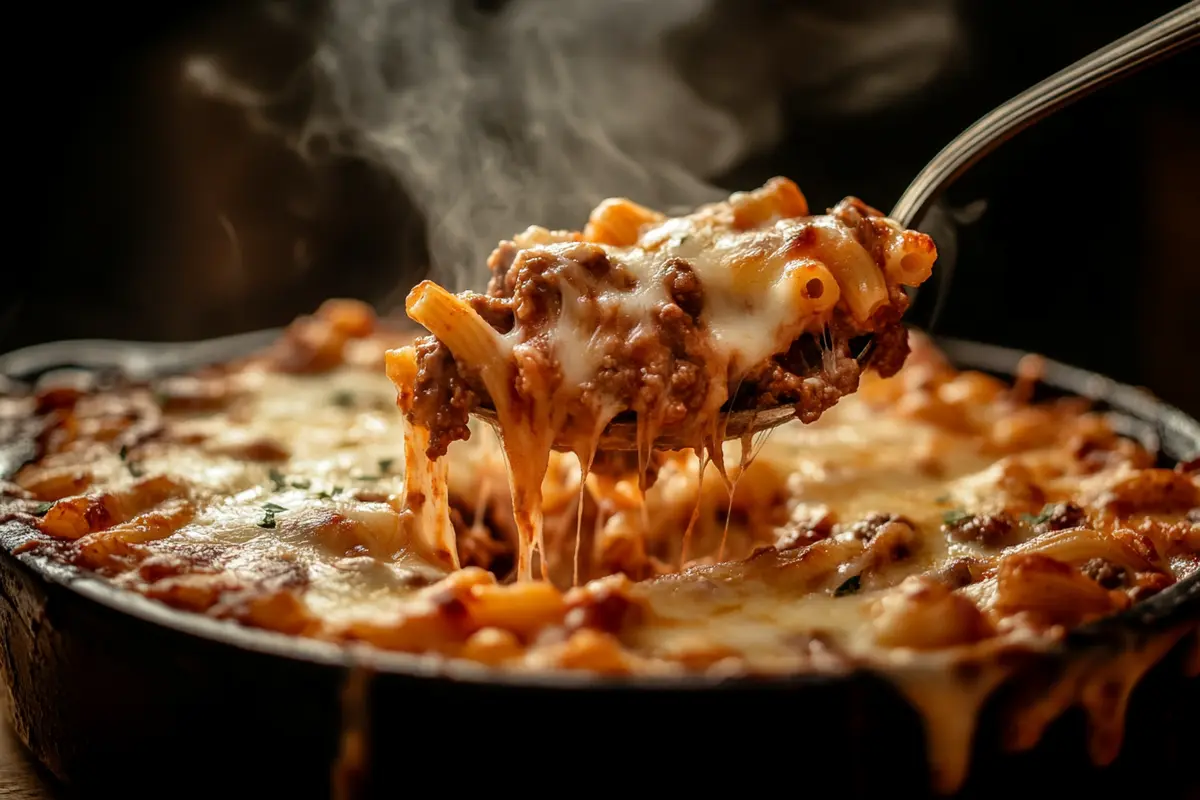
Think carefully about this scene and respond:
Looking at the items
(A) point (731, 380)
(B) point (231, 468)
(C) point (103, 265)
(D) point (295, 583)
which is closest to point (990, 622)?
(A) point (731, 380)

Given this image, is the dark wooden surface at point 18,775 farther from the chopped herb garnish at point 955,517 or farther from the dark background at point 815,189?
the dark background at point 815,189

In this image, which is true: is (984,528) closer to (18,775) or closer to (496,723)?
(496,723)

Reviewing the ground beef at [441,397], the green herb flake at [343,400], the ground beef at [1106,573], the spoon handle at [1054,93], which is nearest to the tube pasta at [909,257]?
the spoon handle at [1054,93]

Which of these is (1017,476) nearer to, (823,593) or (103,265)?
(823,593)

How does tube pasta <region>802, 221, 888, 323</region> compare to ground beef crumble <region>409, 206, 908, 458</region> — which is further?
tube pasta <region>802, 221, 888, 323</region>

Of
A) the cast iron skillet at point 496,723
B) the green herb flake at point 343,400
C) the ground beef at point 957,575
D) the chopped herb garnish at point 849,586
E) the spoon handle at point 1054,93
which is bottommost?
the cast iron skillet at point 496,723

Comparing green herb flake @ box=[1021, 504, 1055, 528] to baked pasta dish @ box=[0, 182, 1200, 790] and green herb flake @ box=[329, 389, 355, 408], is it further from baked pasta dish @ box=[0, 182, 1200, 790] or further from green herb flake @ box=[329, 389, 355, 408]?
green herb flake @ box=[329, 389, 355, 408]

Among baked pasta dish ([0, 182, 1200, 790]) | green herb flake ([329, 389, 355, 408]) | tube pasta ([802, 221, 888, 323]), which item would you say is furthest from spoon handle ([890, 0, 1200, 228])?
green herb flake ([329, 389, 355, 408])
